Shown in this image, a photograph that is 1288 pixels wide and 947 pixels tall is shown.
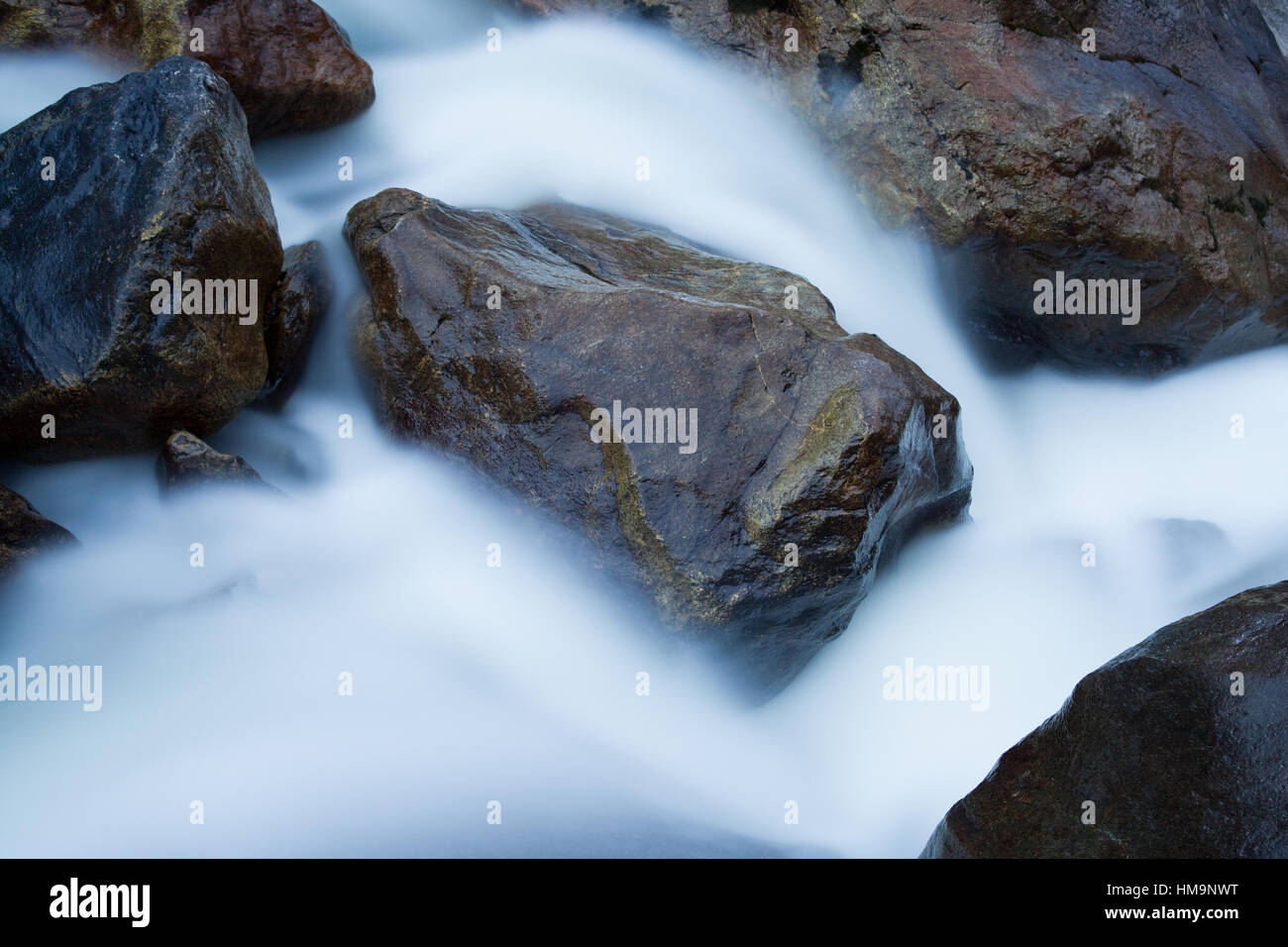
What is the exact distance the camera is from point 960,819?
11.7 ft

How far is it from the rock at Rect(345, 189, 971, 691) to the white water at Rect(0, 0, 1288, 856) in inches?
10.9

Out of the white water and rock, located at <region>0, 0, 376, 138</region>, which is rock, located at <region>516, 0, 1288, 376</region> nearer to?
the white water

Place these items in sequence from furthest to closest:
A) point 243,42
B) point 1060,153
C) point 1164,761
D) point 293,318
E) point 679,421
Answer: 1. point 243,42
2. point 1060,153
3. point 293,318
4. point 679,421
5. point 1164,761

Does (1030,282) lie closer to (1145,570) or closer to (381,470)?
(1145,570)

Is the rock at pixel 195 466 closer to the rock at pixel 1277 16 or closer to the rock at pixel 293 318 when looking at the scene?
the rock at pixel 293 318

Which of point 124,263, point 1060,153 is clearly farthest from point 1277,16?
point 124,263

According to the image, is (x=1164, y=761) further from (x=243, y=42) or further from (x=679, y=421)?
(x=243, y=42)

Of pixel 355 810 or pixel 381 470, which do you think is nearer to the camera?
pixel 355 810

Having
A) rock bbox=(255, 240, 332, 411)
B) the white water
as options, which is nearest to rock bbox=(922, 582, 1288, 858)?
the white water

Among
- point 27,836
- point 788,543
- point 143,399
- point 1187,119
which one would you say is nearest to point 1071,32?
point 1187,119

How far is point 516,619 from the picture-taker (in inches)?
177

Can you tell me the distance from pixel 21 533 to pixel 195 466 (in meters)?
0.70

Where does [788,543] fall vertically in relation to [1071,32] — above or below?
below

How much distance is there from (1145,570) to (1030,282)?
1770 mm
